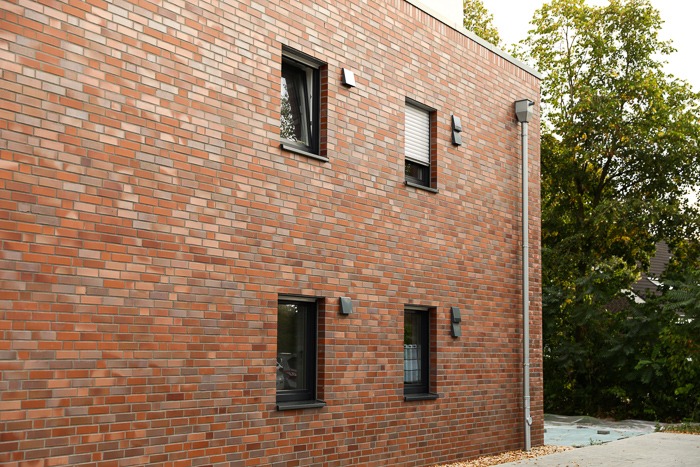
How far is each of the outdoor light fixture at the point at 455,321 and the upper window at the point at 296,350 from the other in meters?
2.51

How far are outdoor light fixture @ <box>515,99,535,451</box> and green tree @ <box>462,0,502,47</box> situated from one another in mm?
17127

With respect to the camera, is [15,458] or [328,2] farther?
[328,2]

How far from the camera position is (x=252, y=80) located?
8.39m

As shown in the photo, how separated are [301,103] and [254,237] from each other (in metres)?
1.89

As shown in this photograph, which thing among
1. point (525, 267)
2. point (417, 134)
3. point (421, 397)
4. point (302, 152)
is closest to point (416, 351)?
point (421, 397)

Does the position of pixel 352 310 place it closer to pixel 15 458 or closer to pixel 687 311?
pixel 15 458

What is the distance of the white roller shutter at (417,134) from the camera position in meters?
10.8


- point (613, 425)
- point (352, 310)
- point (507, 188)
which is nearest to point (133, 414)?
point (352, 310)

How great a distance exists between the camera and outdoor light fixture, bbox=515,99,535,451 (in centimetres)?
1224

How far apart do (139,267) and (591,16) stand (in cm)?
2032

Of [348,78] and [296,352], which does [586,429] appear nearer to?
[296,352]

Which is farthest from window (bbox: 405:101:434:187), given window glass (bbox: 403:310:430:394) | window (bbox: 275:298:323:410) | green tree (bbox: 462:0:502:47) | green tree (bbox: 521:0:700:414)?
green tree (bbox: 462:0:502:47)

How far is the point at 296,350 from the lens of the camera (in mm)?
9008

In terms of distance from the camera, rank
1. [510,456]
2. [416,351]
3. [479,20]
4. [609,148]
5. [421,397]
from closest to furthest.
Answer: [421,397] < [416,351] < [510,456] < [609,148] < [479,20]
